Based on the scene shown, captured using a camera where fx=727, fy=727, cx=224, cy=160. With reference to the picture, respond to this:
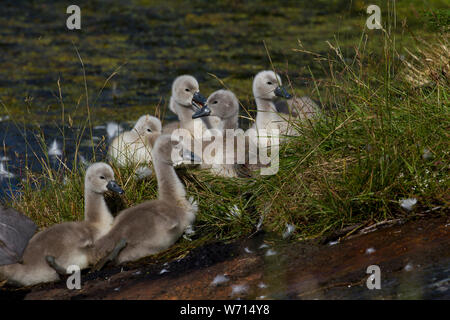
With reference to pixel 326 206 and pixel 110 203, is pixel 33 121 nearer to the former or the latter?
pixel 110 203

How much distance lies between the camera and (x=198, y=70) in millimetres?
12625

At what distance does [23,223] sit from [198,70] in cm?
742

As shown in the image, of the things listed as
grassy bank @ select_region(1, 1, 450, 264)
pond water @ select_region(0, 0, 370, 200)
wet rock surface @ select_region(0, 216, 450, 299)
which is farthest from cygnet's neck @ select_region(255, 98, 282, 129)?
pond water @ select_region(0, 0, 370, 200)

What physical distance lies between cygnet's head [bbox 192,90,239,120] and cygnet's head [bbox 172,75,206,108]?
1.79 ft

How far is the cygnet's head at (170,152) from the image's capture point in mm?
5902

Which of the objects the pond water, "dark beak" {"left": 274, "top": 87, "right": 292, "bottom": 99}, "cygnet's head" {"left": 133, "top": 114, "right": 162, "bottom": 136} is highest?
the pond water

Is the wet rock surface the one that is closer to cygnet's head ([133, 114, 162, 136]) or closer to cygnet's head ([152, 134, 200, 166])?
cygnet's head ([152, 134, 200, 166])

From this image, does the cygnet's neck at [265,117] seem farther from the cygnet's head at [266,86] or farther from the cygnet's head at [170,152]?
the cygnet's head at [170,152]

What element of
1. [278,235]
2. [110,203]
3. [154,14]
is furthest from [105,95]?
[278,235]

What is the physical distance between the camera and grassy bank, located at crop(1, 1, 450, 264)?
5.18 metres

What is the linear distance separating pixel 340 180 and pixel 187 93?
9.62 feet

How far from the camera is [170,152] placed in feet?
19.4
